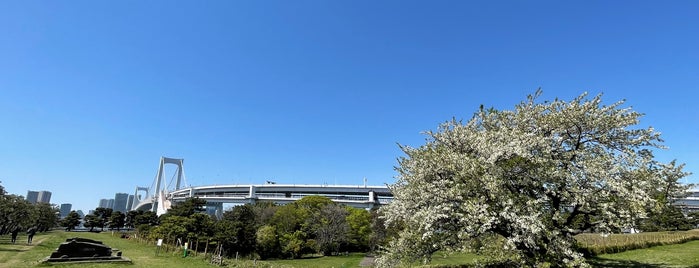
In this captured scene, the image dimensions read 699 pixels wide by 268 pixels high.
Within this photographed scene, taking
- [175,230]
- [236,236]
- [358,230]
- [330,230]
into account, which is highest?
[175,230]

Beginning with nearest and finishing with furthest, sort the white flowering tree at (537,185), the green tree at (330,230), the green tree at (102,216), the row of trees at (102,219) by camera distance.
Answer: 1. the white flowering tree at (537,185)
2. the green tree at (330,230)
3. the row of trees at (102,219)
4. the green tree at (102,216)

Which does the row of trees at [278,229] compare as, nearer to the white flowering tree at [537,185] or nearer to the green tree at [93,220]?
the white flowering tree at [537,185]

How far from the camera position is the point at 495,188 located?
561 inches

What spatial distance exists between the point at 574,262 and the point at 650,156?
665cm

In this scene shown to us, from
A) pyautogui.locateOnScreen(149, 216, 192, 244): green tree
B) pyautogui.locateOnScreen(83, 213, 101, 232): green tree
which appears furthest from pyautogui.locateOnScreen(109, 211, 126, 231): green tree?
pyautogui.locateOnScreen(149, 216, 192, 244): green tree

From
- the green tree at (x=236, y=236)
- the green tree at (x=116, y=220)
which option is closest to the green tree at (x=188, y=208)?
the green tree at (x=236, y=236)

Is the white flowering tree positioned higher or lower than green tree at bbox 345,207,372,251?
higher

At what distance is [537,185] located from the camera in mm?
14852

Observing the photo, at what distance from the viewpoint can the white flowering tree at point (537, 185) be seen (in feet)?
45.4

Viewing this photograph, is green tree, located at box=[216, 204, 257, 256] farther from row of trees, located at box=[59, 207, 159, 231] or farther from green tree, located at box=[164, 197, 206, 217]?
row of trees, located at box=[59, 207, 159, 231]

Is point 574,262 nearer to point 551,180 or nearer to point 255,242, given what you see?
point 551,180

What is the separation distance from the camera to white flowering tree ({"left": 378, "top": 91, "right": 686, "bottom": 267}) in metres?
13.9

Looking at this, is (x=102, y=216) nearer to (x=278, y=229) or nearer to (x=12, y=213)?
(x=12, y=213)

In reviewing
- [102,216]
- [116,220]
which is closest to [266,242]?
[116,220]
